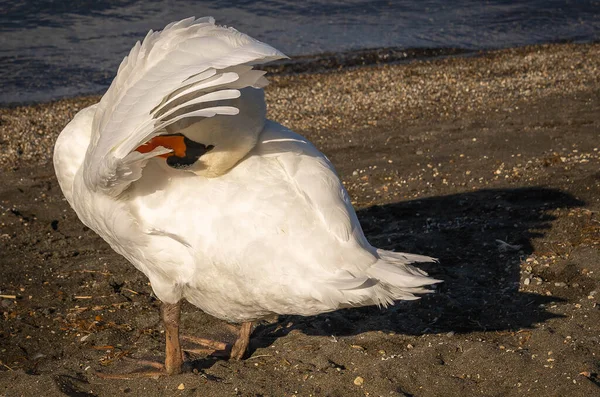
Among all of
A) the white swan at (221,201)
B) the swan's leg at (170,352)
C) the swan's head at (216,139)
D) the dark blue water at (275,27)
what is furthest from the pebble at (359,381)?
the dark blue water at (275,27)

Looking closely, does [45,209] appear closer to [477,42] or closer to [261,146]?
[261,146]

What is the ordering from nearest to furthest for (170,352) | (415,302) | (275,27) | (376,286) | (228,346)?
(376,286) < (170,352) < (228,346) < (415,302) < (275,27)

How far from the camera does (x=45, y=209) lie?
7.62m

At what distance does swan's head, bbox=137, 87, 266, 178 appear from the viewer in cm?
403

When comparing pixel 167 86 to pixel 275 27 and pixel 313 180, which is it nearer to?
pixel 313 180

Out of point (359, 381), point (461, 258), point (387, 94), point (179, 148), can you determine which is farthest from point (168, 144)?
A: point (387, 94)

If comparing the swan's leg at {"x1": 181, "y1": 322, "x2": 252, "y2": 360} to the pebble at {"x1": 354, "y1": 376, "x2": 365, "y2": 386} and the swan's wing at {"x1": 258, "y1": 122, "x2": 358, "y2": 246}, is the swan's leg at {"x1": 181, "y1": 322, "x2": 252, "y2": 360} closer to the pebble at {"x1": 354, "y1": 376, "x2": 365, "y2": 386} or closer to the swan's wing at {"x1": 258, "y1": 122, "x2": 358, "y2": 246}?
the pebble at {"x1": 354, "y1": 376, "x2": 365, "y2": 386}

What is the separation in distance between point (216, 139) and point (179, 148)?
213 millimetres

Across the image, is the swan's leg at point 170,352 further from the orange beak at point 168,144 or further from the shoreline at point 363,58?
the shoreline at point 363,58

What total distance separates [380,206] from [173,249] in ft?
10.8

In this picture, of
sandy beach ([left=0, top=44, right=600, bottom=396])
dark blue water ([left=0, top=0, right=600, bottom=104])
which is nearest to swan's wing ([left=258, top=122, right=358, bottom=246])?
sandy beach ([left=0, top=44, right=600, bottom=396])

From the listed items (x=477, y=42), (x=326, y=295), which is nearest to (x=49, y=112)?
(x=326, y=295)

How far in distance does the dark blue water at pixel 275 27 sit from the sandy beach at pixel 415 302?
19.3 ft

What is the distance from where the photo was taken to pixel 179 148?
407cm
